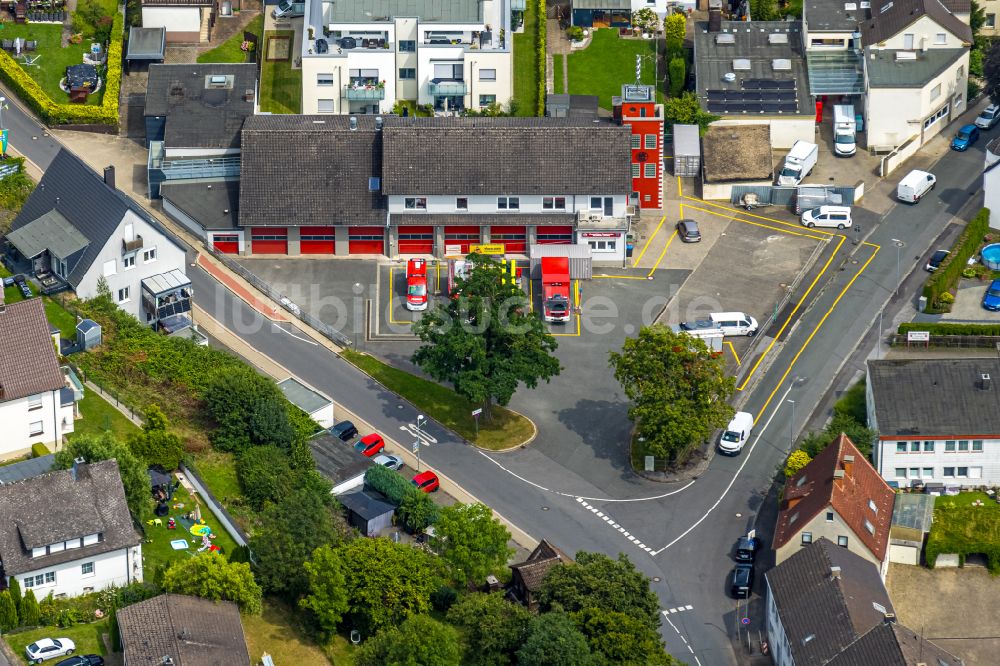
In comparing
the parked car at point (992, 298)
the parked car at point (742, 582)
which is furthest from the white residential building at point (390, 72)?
the parked car at point (742, 582)

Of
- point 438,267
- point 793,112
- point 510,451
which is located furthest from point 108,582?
point 793,112

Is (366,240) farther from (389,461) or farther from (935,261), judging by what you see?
(935,261)

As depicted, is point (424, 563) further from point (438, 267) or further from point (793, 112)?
point (793, 112)

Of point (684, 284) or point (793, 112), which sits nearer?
point (684, 284)

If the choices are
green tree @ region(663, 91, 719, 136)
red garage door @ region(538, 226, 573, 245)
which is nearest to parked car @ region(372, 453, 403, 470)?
red garage door @ region(538, 226, 573, 245)

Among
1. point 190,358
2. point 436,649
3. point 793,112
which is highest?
point 793,112

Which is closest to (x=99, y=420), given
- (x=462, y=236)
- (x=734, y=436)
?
(x=462, y=236)

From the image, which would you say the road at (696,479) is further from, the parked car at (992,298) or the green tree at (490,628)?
the green tree at (490,628)
